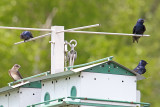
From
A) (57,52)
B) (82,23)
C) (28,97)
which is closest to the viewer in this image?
(57,52)

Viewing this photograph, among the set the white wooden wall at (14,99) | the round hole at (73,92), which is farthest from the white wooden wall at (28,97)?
the round hole at (73,92)

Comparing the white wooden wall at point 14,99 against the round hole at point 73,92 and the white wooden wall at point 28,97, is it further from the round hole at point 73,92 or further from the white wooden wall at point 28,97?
the round hole at point 73,92

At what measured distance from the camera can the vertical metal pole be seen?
20.0 metres

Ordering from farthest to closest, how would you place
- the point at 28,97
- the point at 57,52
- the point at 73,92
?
the point at 28,97, the point at 57,52, the point at 73,92

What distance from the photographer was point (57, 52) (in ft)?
66.2

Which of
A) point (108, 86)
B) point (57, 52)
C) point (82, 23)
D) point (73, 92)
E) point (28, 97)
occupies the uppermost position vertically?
point (82, 23)

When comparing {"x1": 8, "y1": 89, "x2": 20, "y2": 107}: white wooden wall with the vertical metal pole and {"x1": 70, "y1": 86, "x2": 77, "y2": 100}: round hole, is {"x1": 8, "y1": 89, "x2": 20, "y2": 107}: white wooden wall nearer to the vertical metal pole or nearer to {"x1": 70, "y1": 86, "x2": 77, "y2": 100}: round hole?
the vertical metal pole

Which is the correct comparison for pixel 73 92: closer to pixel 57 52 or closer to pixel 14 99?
pixel 57 52

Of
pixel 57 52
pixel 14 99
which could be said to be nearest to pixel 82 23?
pixel 14 99

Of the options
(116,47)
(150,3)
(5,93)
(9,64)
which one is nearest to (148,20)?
(150,3)

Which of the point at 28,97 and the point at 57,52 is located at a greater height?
the point at 57,52

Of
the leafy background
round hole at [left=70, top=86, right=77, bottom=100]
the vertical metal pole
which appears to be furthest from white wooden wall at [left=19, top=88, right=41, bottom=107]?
the leafy background

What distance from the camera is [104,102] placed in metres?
18.7

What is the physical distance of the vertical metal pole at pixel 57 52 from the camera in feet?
65.7
